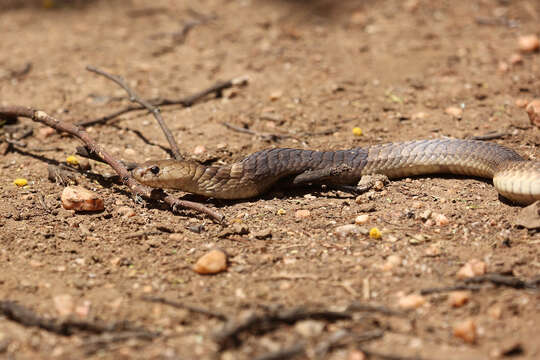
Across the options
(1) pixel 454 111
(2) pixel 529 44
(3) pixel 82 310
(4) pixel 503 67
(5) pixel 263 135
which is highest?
(2) pixel 529 44

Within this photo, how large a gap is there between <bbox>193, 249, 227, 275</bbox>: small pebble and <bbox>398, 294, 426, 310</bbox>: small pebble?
98cm

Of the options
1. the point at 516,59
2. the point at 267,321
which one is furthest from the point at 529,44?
the point at 267,321

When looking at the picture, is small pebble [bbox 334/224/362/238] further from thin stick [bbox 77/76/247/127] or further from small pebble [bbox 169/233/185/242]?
→ thin stick [bbox 77/76/247/127]

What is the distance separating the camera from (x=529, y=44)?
5.98 metres

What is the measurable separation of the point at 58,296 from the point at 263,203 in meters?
1.59

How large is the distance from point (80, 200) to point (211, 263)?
1179mm

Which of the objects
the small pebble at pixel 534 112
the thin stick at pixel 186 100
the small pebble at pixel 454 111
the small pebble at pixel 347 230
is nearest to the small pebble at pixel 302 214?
the small pebble at pixel 347 230

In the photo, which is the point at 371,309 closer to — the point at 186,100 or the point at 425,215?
the point at 425,215

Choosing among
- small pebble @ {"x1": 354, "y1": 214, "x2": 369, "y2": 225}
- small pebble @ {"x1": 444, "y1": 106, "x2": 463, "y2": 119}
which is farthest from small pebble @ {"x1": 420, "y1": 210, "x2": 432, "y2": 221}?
small pebble @ {"x1": 444, "y1": 106, "x2": 463, "y2": 119}

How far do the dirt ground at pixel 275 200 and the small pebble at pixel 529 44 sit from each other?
85 mm

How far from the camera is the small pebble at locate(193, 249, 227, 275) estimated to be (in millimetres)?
2982

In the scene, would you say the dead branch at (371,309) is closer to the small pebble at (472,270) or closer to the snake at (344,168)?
the small pebble at (472,270)

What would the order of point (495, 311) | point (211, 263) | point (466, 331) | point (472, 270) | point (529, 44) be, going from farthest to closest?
point (529, 44), point (211, 263), point (472, 270), point (495, 311), point (466, 331)

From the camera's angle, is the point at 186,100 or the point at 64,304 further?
the point at 186,100
